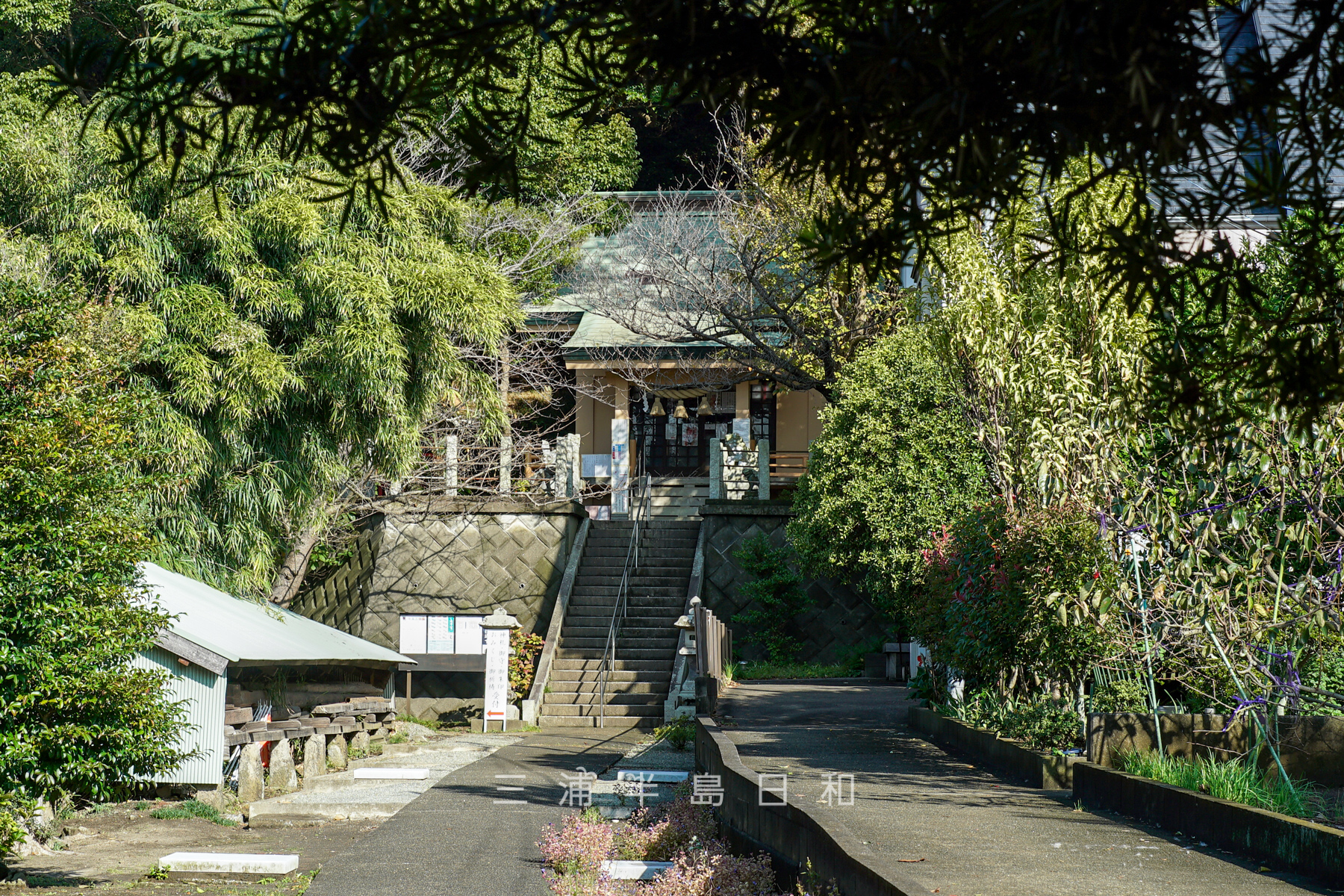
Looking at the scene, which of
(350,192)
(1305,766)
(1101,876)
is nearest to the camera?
(350,192)

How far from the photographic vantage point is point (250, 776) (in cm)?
1329

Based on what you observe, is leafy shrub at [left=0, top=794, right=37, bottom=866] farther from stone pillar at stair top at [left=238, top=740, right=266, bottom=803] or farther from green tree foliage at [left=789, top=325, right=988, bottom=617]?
green tree foliage at [left=789, top=325, right=988, bottom=617]

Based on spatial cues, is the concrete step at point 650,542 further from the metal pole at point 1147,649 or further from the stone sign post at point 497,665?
the metal pole at point 1147,649

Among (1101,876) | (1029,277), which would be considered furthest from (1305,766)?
(1029,277)

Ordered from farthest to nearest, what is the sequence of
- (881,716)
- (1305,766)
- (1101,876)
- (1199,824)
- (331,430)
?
(331,430) < (881,716) < (1305,766) < (1199,824) < (1101,876)

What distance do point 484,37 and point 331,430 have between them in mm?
14363

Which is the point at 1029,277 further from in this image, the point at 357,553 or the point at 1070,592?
the point at 357,553

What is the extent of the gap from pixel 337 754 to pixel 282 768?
2.03m

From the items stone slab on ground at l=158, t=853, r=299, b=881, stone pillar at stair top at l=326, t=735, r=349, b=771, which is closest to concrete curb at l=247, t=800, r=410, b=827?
stone slab on ground at l=158, t=853, r=299, b=881

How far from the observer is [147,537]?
29.6 feet

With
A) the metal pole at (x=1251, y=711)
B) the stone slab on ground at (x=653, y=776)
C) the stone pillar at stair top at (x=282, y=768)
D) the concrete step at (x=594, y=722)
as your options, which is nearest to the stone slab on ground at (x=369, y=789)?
the stone pillar at stair top at (x=282, y=768)

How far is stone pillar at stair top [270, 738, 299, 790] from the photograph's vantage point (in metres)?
13.8

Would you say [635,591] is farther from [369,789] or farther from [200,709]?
[200,709]

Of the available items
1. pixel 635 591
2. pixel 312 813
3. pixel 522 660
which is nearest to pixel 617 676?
pixel 522 660
